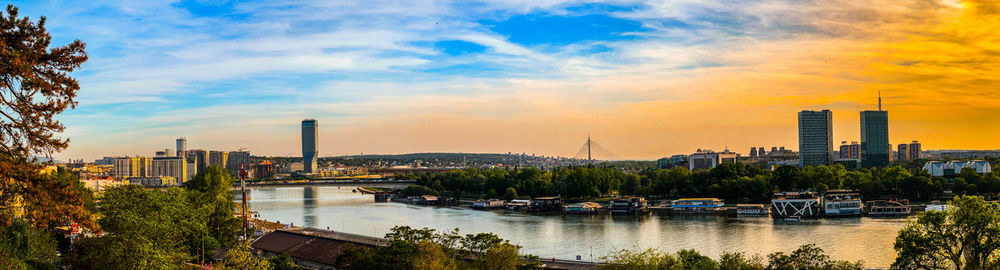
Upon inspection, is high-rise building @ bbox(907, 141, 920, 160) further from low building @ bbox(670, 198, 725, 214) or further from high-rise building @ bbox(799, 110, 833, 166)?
low building @ bbox(670, 198, 725, 214)

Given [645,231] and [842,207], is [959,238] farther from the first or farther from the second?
[842,207]

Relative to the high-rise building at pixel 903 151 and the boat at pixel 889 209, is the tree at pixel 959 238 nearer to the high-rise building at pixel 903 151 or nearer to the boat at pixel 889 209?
the boat at pixel 889 209

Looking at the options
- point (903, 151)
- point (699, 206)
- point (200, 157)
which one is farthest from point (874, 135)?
point (200, 157)

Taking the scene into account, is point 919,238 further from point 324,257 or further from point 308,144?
point 308,144

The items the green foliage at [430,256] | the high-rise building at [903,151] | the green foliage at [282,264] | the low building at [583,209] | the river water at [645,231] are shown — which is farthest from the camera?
the high-rise building at [903,151]

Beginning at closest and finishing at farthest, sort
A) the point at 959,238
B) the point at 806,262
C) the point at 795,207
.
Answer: the point at 959,238 → the point at 806,262 → the point at 795,207

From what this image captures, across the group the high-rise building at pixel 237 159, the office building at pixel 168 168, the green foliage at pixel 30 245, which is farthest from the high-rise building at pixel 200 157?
the green foliage at pixel 30 245

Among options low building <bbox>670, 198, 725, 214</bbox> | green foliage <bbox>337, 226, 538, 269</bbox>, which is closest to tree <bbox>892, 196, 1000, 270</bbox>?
green foliage <bbox>337, 226, 538, 269</bbox>
